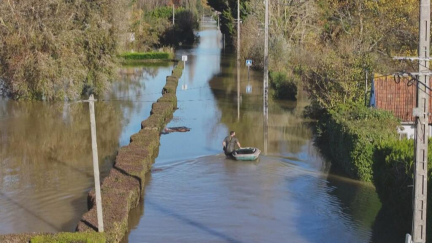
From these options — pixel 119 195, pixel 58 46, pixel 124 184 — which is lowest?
pixel 119 195

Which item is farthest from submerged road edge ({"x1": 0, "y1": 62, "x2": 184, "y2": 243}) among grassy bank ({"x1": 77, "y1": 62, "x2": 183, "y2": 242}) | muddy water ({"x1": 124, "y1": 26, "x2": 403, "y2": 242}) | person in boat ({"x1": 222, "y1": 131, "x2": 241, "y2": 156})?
person in boat ({"x1": 222, "y1": 131, "x2": 241, "y2": 156})

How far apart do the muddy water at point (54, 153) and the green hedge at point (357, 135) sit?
8.82 metres

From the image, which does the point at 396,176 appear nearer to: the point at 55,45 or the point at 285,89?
the point at 55,45

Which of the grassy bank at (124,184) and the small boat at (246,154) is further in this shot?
the small boat at (246,154)

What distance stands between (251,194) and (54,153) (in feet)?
33.9

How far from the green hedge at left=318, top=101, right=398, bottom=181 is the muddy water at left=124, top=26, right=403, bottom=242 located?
584mm

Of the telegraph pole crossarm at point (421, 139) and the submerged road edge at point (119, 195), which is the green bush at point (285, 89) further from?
the telegraph pole crossarm at point (421, 139)

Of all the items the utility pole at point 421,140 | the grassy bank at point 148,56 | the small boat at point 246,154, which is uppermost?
the grassy bank at point 148,56

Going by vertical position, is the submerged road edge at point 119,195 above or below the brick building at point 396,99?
below

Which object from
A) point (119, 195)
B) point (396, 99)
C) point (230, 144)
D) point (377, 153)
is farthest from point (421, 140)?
point (396, 99)

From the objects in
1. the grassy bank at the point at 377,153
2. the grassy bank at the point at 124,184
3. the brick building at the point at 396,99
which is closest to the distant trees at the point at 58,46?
the grassy bank at the point at 124,184

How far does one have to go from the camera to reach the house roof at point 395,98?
25688 millimetres

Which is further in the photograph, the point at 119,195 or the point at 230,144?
the point at 230,144

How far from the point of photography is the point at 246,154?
24047mm
